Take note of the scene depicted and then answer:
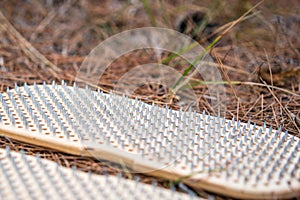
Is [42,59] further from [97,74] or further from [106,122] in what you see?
[106,122]

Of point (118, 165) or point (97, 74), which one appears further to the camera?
point (97, 74)

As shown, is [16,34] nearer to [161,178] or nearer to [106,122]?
[106,122]

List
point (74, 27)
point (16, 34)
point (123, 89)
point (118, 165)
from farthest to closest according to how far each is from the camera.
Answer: point (74, 27) → point (16, 34) → point (123, 89) → point (118, 165)

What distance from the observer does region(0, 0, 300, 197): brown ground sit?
1.95 metres

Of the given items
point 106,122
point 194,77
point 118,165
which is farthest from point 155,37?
point 118,165

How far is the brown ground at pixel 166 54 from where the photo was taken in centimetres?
195

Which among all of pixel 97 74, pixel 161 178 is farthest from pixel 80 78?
pixel 161 178

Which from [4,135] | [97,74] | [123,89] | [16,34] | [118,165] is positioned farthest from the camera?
[16,34]

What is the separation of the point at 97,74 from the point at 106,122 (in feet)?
2.70

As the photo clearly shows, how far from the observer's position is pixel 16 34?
9.29 feet

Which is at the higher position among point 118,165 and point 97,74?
point 97,74

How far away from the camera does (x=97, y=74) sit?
240cm

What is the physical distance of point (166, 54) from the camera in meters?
2.66

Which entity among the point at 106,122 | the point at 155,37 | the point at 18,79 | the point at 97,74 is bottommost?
the point at 106,122
